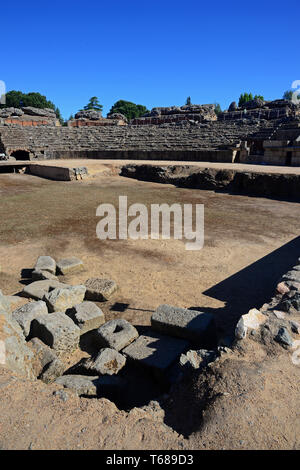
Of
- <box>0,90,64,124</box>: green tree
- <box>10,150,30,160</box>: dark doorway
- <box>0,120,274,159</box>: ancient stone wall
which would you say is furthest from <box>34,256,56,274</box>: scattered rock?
<box>0,90,64,124</box>: green tree

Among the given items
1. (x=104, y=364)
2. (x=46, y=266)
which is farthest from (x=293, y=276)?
(x=46, y=266)

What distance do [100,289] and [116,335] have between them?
1.42 meters

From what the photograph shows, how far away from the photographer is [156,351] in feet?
12.5

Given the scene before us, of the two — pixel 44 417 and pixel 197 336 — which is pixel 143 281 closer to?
pixel 197 336

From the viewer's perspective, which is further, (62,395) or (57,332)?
(57,332)

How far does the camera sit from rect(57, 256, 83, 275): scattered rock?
21.1ft

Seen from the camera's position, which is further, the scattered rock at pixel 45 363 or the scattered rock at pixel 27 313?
the scattered rock at pixel 27 313

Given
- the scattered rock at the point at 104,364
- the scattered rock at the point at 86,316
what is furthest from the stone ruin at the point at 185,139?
the scattered rock at the point at 104,364

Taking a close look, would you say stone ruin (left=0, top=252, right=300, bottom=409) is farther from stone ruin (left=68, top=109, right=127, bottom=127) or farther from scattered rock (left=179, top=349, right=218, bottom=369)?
stone ruin (left=68, top=109, right=127, bottom=127)

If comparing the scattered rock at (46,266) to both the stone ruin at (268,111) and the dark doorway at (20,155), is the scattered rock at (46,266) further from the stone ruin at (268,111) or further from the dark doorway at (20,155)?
the dark doorway at (20,155)

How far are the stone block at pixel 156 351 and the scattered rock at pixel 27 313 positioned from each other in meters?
1.44

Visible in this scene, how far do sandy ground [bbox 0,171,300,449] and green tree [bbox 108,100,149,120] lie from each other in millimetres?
56697

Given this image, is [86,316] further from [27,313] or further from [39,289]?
[39,289]

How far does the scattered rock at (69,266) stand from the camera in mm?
6418
